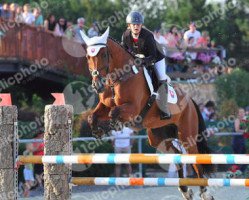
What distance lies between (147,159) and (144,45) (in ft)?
8.05

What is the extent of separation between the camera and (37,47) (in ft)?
55.1

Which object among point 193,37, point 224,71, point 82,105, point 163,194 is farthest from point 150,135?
point 224,71

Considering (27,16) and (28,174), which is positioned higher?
(27,16)

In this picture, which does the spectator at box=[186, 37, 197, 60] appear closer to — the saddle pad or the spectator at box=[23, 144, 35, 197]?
the spectator at box=[23, 144, 35, 197]

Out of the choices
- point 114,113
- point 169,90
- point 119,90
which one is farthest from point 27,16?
point 114,113

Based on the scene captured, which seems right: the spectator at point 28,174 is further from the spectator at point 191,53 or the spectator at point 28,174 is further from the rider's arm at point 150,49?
the spectator at point 191,53

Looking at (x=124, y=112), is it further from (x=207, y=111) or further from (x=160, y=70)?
(x=207, y=111)

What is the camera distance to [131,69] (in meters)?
8.07

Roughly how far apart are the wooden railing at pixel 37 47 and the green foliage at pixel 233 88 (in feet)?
12.1

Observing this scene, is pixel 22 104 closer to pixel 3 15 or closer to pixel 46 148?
pixel 3 15

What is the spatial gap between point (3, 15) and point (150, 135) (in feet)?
25.3

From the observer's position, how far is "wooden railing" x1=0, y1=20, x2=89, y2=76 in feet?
52.1

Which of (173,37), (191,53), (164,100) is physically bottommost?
(164,100)

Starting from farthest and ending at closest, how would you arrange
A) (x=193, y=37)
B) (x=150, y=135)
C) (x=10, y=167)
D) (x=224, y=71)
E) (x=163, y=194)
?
(x=224, y=71)
(x=193, y=37)
(x=163, y=194)
(x=150, y=135)
(x=10, y=167)
